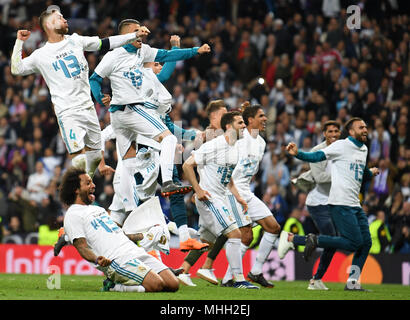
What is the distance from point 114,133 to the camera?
11.4 metres

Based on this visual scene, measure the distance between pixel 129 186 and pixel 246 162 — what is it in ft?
6.70

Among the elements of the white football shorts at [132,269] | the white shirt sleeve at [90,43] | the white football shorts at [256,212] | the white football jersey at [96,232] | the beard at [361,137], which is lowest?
the white football shorts at [132,269]

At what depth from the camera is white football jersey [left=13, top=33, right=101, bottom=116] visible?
10492 millimetres

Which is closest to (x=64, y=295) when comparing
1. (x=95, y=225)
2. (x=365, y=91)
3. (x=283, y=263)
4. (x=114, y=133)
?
(x=95, y=225)

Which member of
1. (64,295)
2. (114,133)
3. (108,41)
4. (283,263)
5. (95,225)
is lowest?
(283,263)

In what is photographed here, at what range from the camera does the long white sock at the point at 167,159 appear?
10.4 meters

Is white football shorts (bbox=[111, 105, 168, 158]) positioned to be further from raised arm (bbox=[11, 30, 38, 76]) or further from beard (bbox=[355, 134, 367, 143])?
beard (bbox=[355, 134, 367, 143])

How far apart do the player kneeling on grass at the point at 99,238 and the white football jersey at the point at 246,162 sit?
3.40m

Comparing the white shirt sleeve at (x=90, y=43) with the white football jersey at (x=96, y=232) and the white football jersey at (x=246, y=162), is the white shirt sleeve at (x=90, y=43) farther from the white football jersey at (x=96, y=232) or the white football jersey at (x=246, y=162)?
the white football jersey at (x=246, y=162)

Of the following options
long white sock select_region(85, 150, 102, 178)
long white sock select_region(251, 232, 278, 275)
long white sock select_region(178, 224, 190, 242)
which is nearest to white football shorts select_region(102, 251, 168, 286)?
long white sock select_region(178, 224, 190, 242)

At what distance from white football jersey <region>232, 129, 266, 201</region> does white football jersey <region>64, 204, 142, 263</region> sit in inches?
139

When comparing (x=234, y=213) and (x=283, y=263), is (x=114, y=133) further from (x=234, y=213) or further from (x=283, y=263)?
(x=283, y=263)

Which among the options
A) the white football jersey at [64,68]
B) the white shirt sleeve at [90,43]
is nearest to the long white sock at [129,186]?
the white football jersey at [64,68]
